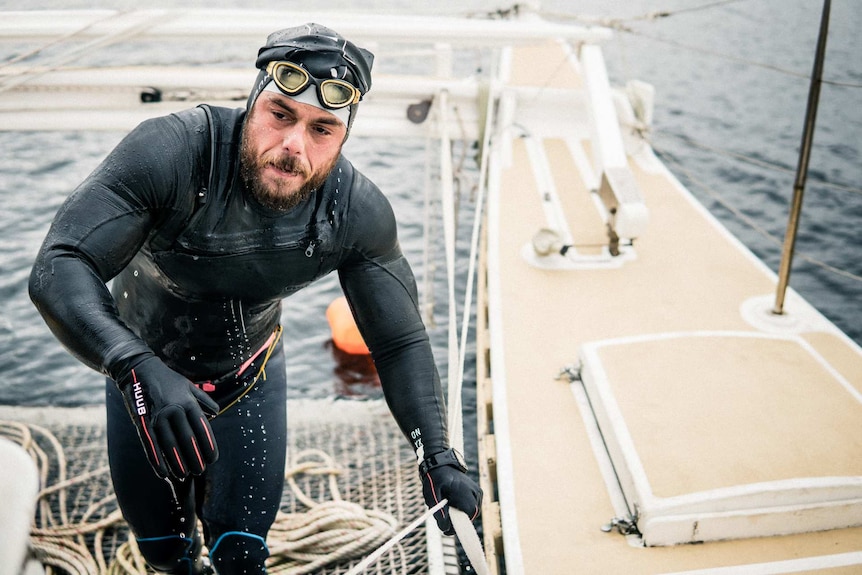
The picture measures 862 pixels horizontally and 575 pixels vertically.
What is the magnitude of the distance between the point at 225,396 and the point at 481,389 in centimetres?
173

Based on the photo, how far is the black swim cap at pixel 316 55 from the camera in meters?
2.34

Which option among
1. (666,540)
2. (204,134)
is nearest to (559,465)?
(666,540)

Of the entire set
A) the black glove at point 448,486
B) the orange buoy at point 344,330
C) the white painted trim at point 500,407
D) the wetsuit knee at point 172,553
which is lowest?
the orange buoy at point 344,330

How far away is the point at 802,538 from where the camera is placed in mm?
2900

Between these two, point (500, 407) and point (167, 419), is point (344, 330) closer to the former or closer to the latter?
point (500, 407)

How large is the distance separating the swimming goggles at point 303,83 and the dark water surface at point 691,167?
2.71 meters

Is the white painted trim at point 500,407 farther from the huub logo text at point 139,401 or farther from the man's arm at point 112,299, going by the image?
the huub logo text at point 139,401

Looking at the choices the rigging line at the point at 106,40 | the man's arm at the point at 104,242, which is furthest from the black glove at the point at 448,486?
the rigging line at the point at 106,40

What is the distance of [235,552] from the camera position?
2.87 meters

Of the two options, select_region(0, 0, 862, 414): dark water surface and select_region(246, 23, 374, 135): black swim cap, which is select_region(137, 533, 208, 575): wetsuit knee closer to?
select_region(246, 23, 374, 135): black swim cap

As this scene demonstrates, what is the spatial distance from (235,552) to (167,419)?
1.18 meters

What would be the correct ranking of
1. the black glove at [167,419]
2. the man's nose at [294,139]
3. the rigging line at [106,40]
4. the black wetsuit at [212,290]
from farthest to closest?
the rigging line at [106,40]
the man's nose at [294,139]
the black wetsuit at [212,290]
the black glove at [167,419]

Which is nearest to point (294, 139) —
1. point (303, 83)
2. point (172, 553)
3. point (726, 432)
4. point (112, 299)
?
point (303, 83)

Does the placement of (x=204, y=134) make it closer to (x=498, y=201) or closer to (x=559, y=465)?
(x=559, y=465)
